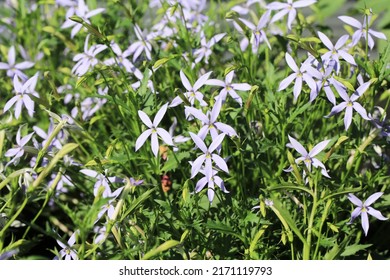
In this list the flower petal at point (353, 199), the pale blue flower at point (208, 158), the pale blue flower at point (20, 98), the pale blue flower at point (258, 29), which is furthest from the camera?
the pale blue flower at point (258, 29)

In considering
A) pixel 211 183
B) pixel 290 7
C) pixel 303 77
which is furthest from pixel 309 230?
pixel 290 7

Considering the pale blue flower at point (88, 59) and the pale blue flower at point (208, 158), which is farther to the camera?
the pale blue flower at point (88, 59)

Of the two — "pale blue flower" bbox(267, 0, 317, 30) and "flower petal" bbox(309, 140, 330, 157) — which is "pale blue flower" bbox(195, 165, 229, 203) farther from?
"pale blue flower" bbox(267, 0, 317, 30)

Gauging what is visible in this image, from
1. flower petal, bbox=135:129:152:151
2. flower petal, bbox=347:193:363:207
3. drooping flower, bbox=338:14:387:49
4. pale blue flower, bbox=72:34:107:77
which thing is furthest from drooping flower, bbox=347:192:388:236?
pale blue flower, bbox=72:34:107:77

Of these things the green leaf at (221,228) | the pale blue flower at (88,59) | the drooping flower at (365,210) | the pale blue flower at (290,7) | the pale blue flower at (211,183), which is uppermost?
the pale blue flower at (290,7)

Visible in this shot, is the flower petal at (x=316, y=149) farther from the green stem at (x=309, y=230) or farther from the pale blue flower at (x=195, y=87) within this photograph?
the pale blue flower at (x=195, y=87)

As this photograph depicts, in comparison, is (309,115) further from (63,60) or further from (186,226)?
(63,60)

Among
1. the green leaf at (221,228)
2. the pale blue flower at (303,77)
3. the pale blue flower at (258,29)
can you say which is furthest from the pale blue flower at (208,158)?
the pale blue flower at (258,29)
